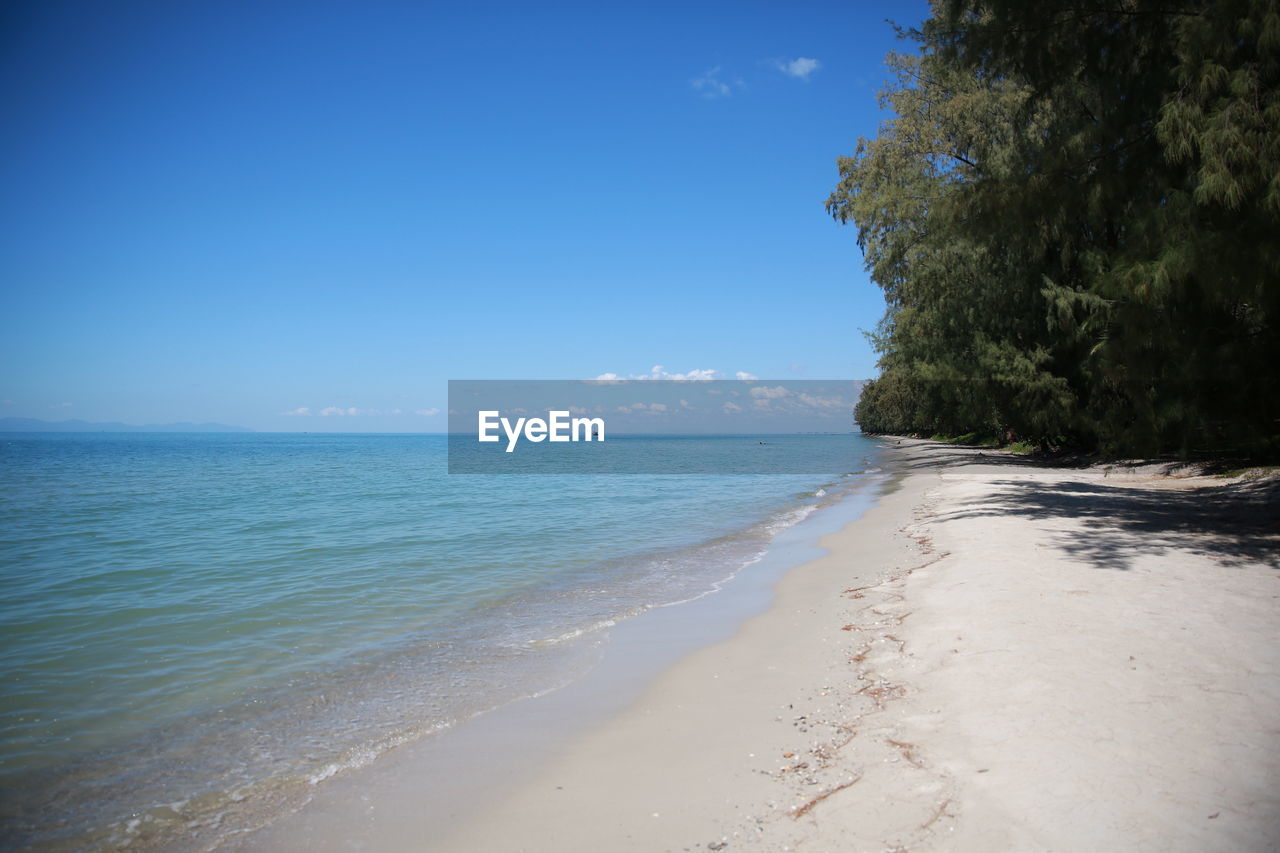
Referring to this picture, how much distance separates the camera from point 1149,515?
11.8 metres

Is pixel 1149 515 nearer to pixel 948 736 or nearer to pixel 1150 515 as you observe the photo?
pixel 1150 515

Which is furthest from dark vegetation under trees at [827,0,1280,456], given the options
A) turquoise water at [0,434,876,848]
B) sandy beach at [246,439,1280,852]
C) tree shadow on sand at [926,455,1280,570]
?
turquoise water at [0,434,876,848]

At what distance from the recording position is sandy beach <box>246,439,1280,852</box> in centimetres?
326

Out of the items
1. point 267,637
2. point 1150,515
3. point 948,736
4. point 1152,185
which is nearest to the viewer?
point 948,736

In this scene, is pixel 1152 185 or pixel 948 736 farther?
pixel 1152 185

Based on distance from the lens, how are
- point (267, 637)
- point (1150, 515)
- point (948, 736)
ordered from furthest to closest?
point (1150, 515)
point (267, 637)
point (948, 736)

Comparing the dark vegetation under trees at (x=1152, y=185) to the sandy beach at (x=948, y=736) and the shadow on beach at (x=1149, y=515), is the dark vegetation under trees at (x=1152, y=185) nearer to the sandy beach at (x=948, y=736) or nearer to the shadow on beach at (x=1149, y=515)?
the shadow on beach at (x=1149, y=515)

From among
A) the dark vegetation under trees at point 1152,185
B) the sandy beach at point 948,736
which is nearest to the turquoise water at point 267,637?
the sandy beach at point 948,736

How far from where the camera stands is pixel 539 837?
361 cm

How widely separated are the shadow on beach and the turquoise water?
5186mm

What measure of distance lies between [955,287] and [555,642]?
894 inches

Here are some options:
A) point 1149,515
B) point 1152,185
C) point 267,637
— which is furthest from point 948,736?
point 1152,185

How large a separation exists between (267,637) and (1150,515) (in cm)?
1340

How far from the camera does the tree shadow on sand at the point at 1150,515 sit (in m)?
8.87
